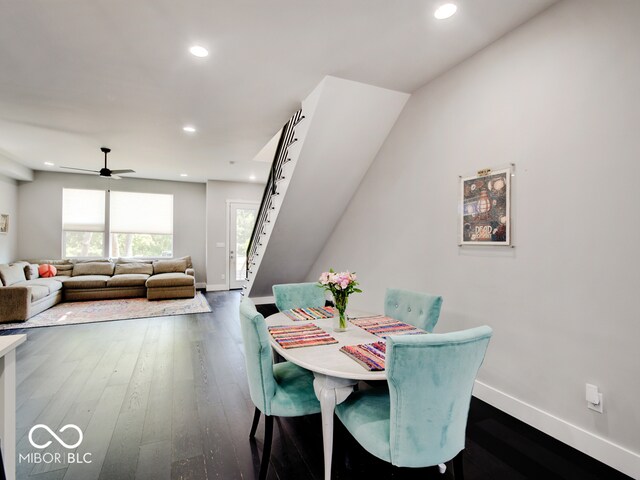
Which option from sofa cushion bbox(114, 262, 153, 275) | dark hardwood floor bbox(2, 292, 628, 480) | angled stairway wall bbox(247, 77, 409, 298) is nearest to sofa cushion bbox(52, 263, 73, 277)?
sofa cushion bbox(114, 262, 153, 275)

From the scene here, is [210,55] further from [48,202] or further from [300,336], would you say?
[48,202]

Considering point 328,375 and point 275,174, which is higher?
point 275,174

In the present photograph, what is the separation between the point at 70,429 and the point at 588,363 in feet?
11.1

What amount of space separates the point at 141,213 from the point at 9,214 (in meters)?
2.37

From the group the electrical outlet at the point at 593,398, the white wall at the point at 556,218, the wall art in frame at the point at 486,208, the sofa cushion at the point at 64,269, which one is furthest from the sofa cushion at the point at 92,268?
the electrical outlet at the point at 593,398

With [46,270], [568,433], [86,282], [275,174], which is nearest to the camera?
[568,433]

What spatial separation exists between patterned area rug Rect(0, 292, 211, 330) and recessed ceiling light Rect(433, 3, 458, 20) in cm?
529

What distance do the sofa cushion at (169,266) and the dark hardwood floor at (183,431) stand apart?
367cm

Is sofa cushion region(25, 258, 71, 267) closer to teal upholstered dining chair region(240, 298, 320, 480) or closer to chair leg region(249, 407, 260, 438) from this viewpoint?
chair leg region(249, 407, 260, 438)

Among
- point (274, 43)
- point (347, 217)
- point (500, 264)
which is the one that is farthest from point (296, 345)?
point (347, 217)

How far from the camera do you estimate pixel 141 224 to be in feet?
25.5

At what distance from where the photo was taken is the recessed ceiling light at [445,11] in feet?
6.72

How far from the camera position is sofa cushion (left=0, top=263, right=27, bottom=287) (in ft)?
16.9

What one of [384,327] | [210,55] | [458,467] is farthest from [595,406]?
[210,55]
